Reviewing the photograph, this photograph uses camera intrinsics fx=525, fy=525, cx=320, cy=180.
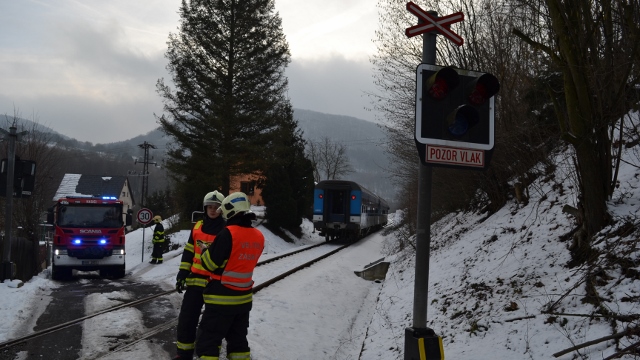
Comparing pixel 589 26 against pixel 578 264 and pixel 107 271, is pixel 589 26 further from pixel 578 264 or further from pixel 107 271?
pixel 107 271

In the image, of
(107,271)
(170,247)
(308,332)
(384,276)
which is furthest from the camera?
(170,247)

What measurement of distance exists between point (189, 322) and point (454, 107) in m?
3.57

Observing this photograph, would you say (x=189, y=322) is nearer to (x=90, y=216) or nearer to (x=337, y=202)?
(x=90, y=216)

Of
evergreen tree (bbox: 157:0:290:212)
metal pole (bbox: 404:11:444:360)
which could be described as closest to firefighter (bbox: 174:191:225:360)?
metal pole (bbox: 404:11:444:360)

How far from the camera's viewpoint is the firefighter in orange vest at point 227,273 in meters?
4.79

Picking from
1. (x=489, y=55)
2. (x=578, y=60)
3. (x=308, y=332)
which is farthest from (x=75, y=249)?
(x=578, y=60)

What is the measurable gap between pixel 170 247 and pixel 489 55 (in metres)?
17.6

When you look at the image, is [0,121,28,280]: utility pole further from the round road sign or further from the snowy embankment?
the snowy embankment

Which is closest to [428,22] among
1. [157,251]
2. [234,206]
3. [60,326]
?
[234,206]

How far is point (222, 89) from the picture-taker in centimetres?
2739

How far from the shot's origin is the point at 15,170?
13336mm

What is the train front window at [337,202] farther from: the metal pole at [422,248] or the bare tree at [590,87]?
the metal pole at [422,248]

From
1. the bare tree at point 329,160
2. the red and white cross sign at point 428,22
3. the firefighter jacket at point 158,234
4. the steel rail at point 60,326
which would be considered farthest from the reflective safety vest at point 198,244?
the bare tree at point 329,160

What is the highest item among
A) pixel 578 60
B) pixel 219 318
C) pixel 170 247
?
pixel 578 60
